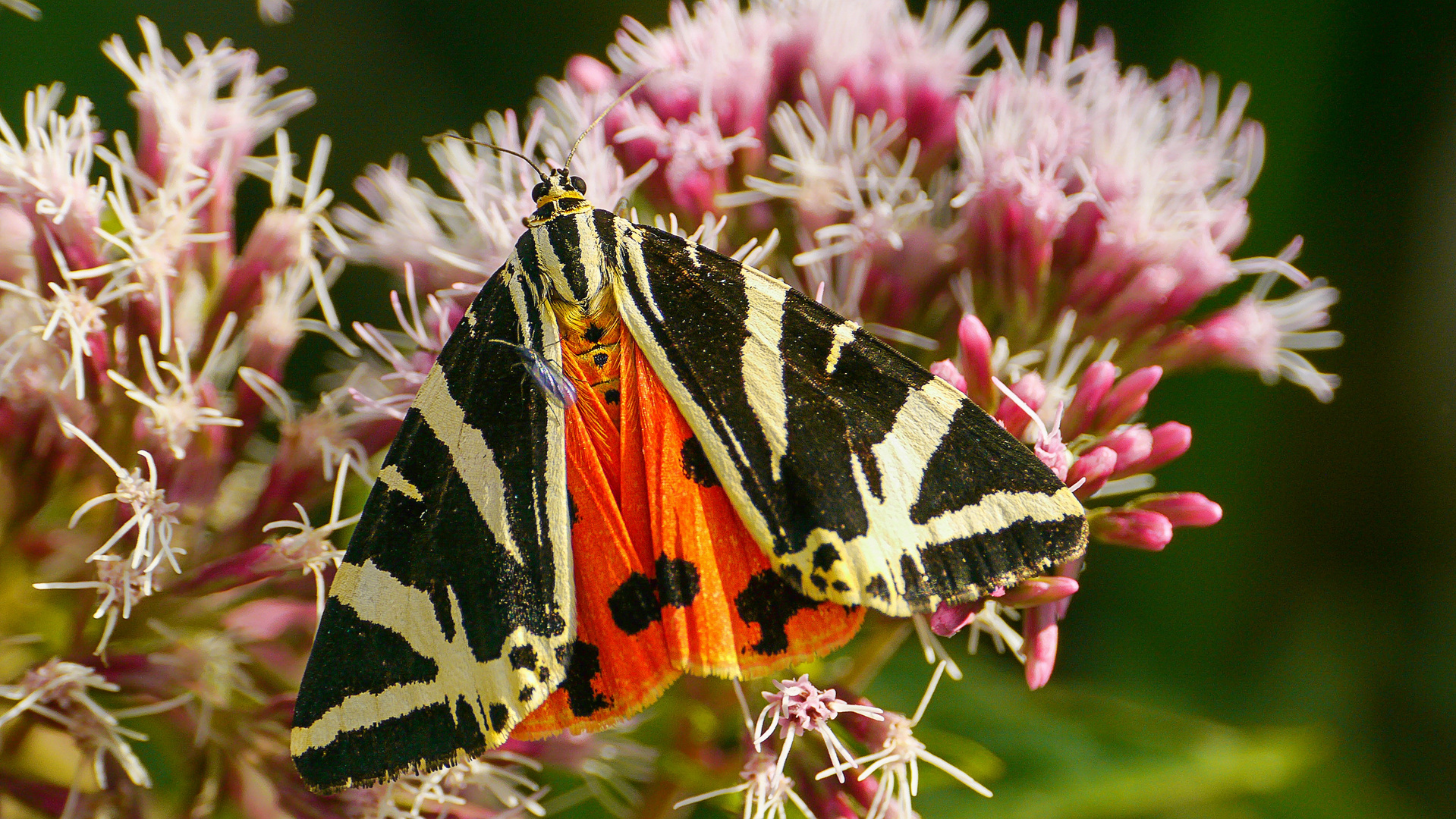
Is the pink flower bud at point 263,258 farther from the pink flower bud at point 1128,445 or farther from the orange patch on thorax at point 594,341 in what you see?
the pink flower bud at point 1128,445

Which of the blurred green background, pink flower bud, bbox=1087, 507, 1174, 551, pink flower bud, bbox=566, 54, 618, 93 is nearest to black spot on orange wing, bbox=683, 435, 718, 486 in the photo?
pink flower bud, bbox=1087, 507, 1174, 551

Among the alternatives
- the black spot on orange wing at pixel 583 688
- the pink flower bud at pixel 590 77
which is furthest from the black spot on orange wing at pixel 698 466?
the pink flower bud at pixel 590 77

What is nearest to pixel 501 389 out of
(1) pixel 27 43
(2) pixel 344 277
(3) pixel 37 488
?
(3) pixel 37 488

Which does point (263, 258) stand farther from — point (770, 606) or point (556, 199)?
point (770, 606)

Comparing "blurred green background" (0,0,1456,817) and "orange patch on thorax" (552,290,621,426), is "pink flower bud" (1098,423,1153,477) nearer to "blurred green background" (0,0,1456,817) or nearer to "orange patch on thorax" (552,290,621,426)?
"orange patch on thorax" (552,290,621,426)

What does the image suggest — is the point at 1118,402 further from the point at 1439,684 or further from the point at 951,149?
the point at 1439,684

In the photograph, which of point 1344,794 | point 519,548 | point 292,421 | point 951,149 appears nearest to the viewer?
point 519,548
